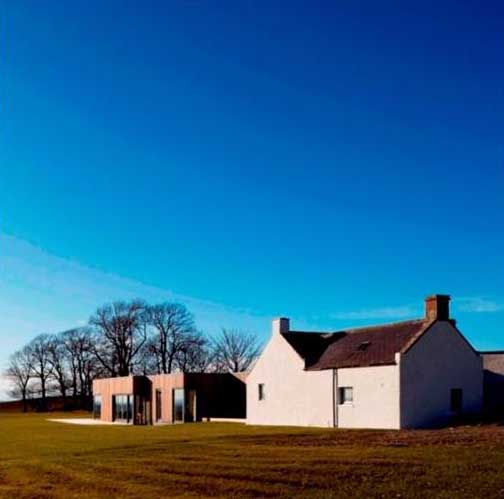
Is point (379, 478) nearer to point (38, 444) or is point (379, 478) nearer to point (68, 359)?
point (38, 444)

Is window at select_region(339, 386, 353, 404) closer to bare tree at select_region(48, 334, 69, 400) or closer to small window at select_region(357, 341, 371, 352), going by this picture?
small window at select_region(357, 341, 371, 352)

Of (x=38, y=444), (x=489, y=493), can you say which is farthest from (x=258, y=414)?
(x=489, y=493)

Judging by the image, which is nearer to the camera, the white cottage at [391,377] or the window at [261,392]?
the white cottage at [391,377]

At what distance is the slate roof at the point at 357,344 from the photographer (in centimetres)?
3756

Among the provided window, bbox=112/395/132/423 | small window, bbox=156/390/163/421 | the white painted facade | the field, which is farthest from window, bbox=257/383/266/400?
the field

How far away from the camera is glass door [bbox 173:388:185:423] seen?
54162 millimetres

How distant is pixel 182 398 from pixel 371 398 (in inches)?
788

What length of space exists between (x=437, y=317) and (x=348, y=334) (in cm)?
737

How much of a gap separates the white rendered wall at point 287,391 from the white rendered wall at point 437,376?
17.2 ft

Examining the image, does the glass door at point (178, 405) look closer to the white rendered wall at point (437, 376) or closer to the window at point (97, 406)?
the window at point (97, 406)

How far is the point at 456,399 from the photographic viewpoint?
37.9 metres

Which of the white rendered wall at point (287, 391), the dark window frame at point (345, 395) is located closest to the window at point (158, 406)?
the white rendered wall at point (287, 391)

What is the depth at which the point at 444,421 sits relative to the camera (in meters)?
36.9

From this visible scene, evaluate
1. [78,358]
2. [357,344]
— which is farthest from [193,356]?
[357,344]
